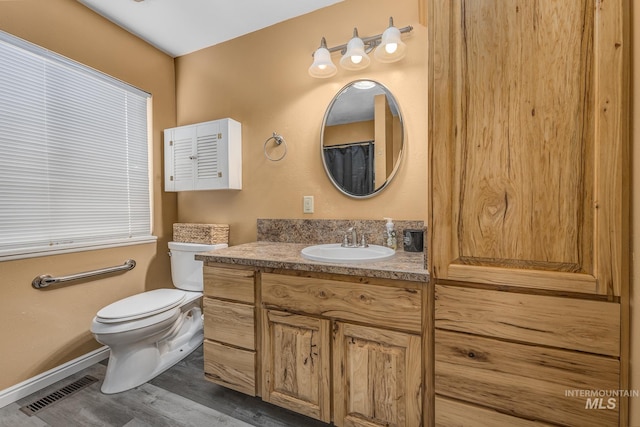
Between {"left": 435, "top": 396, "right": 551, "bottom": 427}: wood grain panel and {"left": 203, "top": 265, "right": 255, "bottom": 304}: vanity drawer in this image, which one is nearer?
{"left": 435, "top": 396, "right": 551, "bottom": 427}: wood grain panel

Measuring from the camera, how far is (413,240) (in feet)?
4.74

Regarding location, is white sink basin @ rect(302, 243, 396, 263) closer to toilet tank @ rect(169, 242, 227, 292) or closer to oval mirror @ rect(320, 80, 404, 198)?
oval mirror @ rect(320, 80, 404, 198)

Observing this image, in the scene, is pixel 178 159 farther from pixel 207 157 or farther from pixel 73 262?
pixel 73 262

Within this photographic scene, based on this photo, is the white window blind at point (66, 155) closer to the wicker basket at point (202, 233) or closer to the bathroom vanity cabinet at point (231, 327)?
the wicker basket at point (202, 233)

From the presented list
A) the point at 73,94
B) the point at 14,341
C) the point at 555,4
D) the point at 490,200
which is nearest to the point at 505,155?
the point at 490,200

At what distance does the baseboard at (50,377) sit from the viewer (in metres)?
1.46

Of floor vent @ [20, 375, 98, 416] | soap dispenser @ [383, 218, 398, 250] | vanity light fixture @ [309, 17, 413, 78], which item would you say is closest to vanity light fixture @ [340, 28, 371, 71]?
vanity light fixture @ [309, 17, 413, 78]

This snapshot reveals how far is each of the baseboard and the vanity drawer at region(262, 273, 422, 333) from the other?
1468mm

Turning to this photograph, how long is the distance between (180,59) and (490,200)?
261 centimetres

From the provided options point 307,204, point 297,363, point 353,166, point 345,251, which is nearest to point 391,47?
point 353,166

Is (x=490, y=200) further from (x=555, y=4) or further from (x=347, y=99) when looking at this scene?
(x=347, y=99)

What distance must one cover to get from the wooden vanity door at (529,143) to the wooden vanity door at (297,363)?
0.61 m

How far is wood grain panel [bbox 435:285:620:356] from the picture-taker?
81 cm

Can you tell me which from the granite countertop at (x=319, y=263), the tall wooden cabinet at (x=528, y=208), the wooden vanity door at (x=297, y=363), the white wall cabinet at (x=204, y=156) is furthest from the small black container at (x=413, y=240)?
the white wall cabinet at (x=204, y=156)
